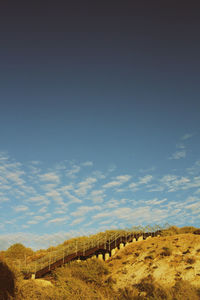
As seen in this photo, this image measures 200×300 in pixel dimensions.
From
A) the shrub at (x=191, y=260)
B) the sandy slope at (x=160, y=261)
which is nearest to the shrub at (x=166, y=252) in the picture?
the sandy slope at (x=160, y=261)

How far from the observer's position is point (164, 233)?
33.4 metres

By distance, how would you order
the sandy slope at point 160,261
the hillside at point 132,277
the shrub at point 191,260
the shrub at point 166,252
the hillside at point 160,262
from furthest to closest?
the shrub at point 166,252 → the shrub at point 191,260 → the sandy slope at point 160,261 → the hillside at point 160,262 → the hillside at point 132,277

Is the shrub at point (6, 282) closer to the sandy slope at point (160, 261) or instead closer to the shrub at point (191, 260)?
the sandy slope at point (160, 261)

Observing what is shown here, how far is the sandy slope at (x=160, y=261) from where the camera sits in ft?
64.8

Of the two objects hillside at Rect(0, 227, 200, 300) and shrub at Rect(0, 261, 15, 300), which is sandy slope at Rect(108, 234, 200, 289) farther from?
shrub at Rect(0, 261, 15, 300)

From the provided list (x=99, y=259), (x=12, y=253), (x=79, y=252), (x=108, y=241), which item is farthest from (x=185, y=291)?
(x=12, y=253)

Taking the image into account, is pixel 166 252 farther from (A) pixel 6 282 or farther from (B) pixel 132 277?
(A) pixel 6 282

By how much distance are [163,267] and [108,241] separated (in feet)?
31.0

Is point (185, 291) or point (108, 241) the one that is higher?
point (108, 241)

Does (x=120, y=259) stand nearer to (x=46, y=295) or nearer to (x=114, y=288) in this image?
(x=114, y=288)

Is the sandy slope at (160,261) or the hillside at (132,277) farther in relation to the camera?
the sandy slope at (160,261)

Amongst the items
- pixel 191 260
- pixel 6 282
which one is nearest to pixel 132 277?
pixel 191 260

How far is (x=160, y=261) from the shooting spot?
2264cm

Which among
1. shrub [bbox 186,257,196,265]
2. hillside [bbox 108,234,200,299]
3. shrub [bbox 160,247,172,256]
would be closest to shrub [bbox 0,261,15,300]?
hillside [bbox 108,234,200,299]
